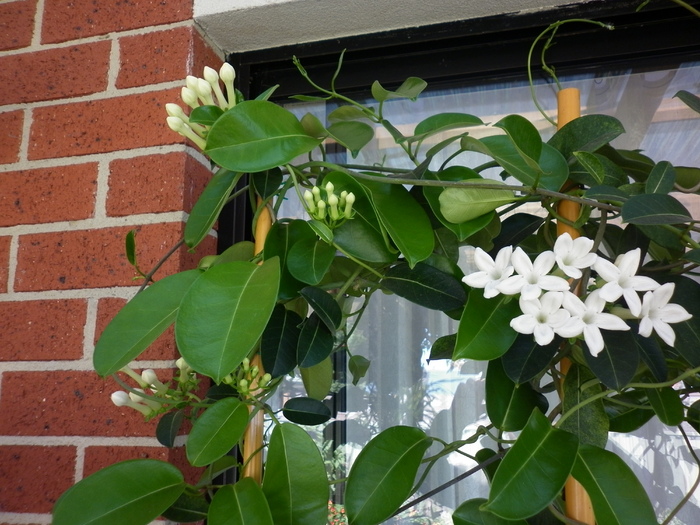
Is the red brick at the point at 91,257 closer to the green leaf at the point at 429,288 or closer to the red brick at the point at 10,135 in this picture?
the red brick at the point at 10,135

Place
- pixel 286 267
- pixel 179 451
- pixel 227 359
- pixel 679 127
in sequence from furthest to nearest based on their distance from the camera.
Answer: pixel 679 127 → pixel 179 451 → pixel 286 267 → pixel 227 359

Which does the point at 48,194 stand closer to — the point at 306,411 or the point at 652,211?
the point at 306,411

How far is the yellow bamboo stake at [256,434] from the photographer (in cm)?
63

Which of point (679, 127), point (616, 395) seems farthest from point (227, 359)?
point (679, 127)

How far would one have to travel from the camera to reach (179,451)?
2.84 ft

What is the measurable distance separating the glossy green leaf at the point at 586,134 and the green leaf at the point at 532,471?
28 cm

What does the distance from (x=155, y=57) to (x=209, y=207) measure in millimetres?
493

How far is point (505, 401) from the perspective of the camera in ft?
1.87

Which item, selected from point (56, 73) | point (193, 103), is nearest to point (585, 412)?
point (193, 103)

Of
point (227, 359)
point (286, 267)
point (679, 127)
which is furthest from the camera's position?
point (679, 127)

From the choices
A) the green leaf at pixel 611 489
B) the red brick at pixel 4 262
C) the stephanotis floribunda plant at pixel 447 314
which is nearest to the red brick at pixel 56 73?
the red brick at pixel 4 262

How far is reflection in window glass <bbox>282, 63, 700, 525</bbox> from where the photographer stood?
958mm

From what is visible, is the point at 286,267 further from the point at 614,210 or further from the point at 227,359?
the point at 614,210

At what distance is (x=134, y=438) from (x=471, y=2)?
837mm
